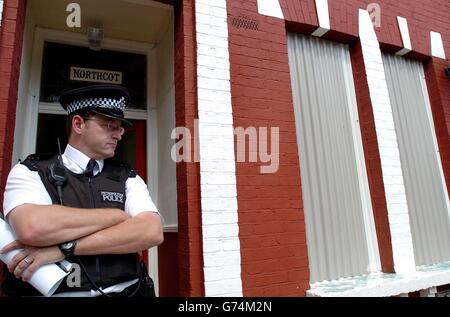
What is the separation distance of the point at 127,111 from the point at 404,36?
347 cm

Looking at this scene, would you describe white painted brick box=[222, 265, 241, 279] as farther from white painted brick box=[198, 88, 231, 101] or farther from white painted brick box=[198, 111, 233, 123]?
white painted brick box=[198, 88, 231, 101]

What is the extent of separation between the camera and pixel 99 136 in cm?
188

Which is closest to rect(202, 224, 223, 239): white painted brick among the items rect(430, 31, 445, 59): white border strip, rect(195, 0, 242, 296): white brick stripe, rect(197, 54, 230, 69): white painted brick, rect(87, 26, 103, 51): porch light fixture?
rect(195, 0, 242, 296): white brick stripe

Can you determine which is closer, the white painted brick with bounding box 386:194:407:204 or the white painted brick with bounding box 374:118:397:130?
the white painted brick with bounding box 386:194:407:204

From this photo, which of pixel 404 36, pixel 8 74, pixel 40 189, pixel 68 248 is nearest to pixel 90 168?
pixel 40 189

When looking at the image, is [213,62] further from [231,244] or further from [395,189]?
[395,189]

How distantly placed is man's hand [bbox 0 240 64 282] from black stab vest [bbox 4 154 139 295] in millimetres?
133

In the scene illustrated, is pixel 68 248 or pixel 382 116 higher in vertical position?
pixel 382 116

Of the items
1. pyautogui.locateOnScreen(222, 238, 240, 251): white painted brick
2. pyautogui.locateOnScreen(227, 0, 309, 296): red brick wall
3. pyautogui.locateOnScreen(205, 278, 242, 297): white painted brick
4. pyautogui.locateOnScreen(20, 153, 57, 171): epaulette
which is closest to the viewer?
pyautogui.locateOnScreen(20, 153, 57, 171): epaulette

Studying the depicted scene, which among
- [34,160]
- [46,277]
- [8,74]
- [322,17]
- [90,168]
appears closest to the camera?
[46,277]

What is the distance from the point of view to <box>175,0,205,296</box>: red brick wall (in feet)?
8.22

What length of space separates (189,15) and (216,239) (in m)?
1.98

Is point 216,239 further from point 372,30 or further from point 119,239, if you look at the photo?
point 372,30
